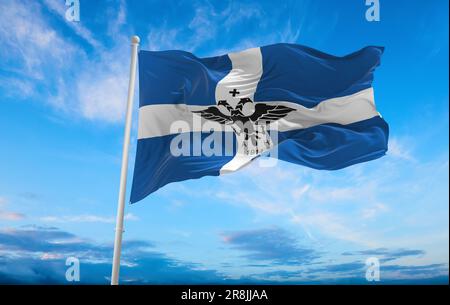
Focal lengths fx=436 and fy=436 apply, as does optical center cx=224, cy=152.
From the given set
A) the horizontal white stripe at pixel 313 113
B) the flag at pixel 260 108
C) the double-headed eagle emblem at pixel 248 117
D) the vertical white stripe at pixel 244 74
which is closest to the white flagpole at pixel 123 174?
the flag at pixel 260 108

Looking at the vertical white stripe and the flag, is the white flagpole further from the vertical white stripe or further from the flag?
the vertical white stripe

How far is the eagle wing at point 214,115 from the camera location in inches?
355

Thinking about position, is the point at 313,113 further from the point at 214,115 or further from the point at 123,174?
the point at 123,174

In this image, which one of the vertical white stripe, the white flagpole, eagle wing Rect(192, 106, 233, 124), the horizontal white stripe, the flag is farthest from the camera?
the vertical white stripe

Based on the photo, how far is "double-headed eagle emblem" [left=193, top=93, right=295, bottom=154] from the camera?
8.87m

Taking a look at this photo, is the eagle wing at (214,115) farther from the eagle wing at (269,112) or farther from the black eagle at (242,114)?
the eagle wing at (269,112)

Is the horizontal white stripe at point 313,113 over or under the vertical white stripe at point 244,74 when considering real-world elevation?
under

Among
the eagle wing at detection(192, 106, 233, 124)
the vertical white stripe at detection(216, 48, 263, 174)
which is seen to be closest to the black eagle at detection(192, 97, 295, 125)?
the eagle wing at detection(192, 106, 233, 124)

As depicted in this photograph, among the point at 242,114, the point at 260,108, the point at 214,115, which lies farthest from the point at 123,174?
the point at 260,108

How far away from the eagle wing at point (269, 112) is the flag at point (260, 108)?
2 cm

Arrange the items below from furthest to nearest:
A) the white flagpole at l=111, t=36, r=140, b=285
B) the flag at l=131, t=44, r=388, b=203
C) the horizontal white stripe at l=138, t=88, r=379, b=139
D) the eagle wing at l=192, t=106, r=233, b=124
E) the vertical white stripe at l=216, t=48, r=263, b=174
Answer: the vertical white stripe at l=216, t=48, r=263, b=174
the eagle wing at l=192, t=106, r=233, b=124
the horizontal white stripe at l=138, t=88, r=379, b=139
the flag at l=131, t=44, r=388, b=203
the white flagpole at l=111, t=36, r=140, b=285

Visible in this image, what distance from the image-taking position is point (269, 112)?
9.11m
